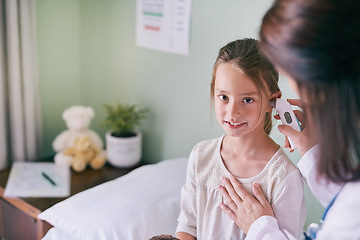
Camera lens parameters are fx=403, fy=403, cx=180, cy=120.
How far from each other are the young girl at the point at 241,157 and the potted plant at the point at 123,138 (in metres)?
0.63

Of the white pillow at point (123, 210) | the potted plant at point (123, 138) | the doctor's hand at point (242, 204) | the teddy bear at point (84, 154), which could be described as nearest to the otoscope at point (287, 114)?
the doctor's hand at point (242, 204)

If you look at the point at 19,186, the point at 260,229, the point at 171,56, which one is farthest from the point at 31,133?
the point at 260,229

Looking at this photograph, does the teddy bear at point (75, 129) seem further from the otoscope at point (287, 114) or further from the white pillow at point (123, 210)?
the otoscope at point (287, 114)

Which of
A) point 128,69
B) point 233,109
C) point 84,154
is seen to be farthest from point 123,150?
point 233,109

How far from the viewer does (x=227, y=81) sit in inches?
36.5

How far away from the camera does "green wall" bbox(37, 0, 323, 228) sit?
4.99ft

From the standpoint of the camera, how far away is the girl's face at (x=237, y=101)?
3.01 feet

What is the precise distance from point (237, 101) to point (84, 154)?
3.19 ft

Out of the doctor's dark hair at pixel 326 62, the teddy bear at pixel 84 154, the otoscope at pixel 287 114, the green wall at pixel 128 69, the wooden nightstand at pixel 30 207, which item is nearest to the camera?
the doctor's dark hair at pixel 326 62

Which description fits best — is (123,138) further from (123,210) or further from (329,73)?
(329,73)

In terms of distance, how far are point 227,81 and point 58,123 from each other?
4.14 ft

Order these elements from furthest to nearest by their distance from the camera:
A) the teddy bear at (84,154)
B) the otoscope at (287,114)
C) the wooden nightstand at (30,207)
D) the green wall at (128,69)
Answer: the teddy bear at (84,154)
the green wall at (128,69)
the wooden nightstand at (30,207)
the otoscope at (287,114)

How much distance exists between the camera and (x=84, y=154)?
171 cm

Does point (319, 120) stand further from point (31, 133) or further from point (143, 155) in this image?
point (31, 133)
